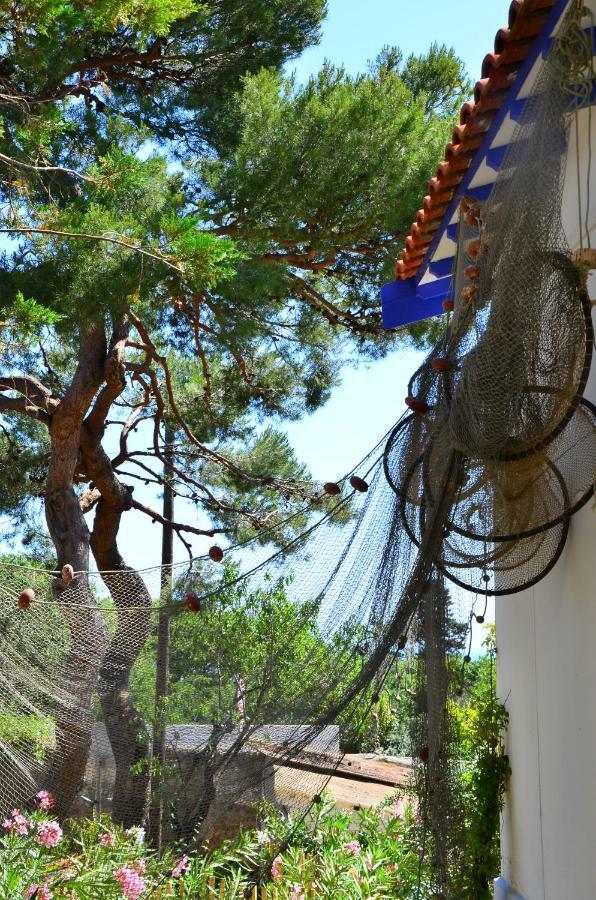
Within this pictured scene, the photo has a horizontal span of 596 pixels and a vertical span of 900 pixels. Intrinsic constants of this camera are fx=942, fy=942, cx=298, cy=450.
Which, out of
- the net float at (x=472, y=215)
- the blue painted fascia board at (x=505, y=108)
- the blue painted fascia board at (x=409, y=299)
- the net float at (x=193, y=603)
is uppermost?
the blue painted fascia board at (x=409, y=299)

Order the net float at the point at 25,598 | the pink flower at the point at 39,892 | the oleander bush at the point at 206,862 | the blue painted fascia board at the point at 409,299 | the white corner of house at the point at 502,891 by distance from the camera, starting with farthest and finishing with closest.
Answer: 1. the oleander bush at the point at 206,862
2. the pink flower at the point at 39,892
3. the blue painted fascia board at the point at 409,299
4. the net float at the point at 25,598
5. the white corner of house at the point at 502,891

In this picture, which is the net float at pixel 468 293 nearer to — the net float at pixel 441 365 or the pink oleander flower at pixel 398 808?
the net float at pixel 441 365

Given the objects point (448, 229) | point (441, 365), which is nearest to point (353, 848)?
point (448, 229)

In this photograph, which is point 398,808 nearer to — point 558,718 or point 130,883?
point 130,883

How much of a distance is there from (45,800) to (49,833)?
0.63ft

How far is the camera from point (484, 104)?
250 centimetres

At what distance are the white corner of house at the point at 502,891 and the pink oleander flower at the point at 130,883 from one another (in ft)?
5.98

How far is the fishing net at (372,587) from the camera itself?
182 centimetres

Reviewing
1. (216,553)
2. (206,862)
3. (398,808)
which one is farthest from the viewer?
(398,808)

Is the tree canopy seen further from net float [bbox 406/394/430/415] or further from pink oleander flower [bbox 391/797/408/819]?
pink oleander flower [bbox 391/797/408/819]

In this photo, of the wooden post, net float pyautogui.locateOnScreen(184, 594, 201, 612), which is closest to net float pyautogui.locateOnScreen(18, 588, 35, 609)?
the wooden post

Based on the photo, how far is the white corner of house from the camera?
9.37ft

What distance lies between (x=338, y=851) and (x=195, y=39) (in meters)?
5.16

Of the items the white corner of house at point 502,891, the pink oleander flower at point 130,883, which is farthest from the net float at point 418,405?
the pink oleander flower at point 130,883
